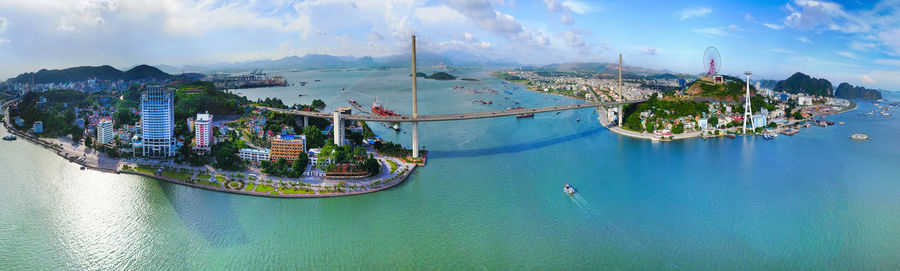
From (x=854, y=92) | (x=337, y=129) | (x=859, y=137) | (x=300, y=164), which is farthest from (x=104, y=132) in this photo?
(x=854, y=92)

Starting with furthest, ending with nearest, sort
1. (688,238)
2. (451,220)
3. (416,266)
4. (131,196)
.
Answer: (131,196) → (451,220) → (688,238) → (416,266)

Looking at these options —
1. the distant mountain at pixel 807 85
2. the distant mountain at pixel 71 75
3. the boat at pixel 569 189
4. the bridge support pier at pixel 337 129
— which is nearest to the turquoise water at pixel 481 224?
the boat at pixel 569 189

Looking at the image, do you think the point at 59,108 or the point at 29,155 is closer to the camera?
the point at 29,155

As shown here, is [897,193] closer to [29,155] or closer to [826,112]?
[826,112]

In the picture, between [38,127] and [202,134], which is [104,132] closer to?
[202,134]

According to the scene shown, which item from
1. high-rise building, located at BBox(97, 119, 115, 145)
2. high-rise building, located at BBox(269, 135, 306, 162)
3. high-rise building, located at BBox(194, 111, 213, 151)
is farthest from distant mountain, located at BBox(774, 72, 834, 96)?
high-rise building, located at BBox(97, 119, 115, 145)

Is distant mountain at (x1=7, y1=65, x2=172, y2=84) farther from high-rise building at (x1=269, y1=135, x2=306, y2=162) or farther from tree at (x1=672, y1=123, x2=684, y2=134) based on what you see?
tree at (x1=672, y1=123, x2=684, y2=134)

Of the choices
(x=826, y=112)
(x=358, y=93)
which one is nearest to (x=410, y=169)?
(x=358, y=93)
